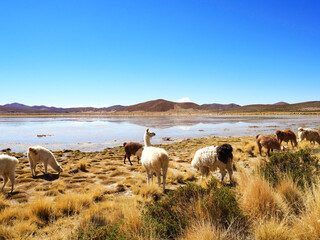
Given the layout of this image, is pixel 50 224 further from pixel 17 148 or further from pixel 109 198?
pixel 17 148

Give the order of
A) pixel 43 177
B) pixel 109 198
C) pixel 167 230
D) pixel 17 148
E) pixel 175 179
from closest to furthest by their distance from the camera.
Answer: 1. pixel 167 230
2. pixel 109 198
3. pixel 175 179
4. pixel 43 177
5. pixel 17 148

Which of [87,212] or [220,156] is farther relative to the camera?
[220,156]

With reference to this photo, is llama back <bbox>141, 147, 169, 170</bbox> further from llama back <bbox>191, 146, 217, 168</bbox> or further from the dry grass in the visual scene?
llama back <bbox>191, 146, 217, 168</bbox>

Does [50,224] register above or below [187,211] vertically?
below

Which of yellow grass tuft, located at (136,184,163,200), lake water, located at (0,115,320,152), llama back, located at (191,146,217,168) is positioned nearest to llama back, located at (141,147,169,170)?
yellow grass tuft, located at (136,184,163,200)

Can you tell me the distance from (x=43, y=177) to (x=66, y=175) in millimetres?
785

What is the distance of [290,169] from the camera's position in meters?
5.10

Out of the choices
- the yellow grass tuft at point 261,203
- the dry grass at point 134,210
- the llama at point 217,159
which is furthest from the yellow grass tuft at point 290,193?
the llama at point 217,159

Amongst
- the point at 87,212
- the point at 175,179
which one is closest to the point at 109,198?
the point at 87,212

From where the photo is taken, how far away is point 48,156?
306 inches

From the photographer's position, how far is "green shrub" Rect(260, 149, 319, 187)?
4.58m

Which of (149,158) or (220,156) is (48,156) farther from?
(220,156)

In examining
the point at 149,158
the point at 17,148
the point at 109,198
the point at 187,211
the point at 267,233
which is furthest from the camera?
the point at 17,148

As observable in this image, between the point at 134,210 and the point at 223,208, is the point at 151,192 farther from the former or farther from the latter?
the point at 223,208
